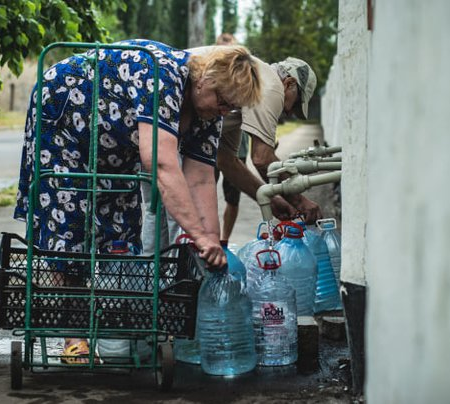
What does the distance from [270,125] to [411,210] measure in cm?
315

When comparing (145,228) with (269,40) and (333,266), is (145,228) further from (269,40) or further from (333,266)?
(269,40)

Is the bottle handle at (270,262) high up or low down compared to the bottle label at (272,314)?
up

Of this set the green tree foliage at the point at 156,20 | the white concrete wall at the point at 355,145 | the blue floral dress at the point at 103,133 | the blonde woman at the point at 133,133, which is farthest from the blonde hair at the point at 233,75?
the green tree foliage at the point at 156,20

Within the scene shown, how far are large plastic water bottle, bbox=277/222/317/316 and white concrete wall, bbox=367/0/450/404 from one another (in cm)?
221

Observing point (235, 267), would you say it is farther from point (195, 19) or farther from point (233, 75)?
point (195, 19)

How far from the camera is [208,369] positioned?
4.48 metres

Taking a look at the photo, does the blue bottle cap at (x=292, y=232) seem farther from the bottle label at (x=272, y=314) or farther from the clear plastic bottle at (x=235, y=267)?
the bottle label at (x=272, y=314)

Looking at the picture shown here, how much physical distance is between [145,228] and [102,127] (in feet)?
4.51

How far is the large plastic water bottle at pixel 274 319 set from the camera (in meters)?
4.57

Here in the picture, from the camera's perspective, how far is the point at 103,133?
4324 millimetres

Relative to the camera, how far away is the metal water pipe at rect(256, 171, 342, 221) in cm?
491

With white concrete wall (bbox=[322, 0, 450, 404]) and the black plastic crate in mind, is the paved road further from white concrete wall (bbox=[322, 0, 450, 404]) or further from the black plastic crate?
white concrete wall (bbox=[322, 0, 450, 404])

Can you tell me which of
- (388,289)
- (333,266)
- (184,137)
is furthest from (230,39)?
(388,289)

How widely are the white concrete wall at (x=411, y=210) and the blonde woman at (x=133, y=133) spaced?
3.80 feet
